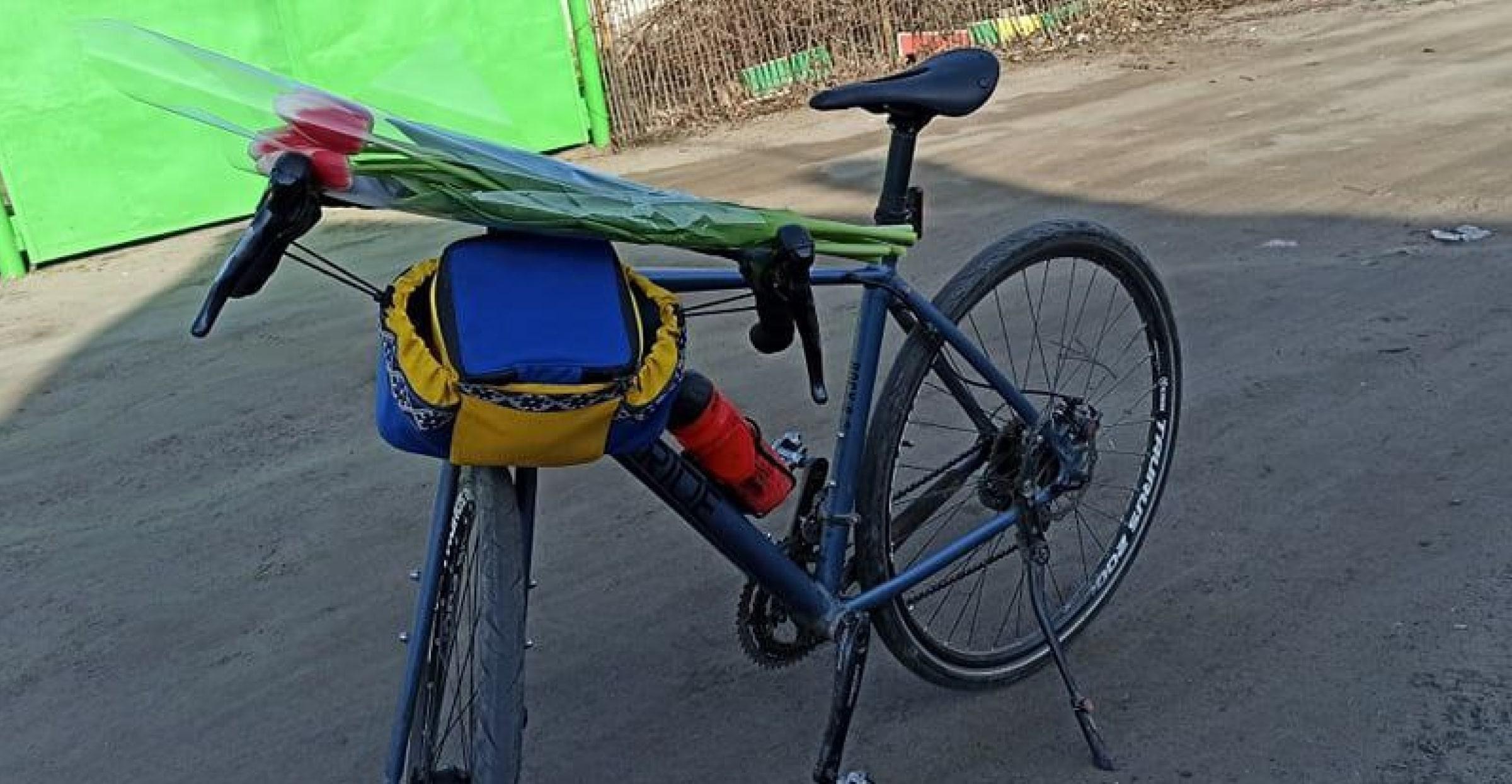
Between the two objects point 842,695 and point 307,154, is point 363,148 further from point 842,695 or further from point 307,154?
point 842,695

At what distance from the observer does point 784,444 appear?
2.71m

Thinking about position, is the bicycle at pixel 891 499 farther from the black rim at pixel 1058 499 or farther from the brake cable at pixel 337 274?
the brake cable at pixel 337 274

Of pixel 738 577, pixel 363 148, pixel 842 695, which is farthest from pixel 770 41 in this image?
pixel 363 148

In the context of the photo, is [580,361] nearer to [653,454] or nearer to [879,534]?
[653,454]

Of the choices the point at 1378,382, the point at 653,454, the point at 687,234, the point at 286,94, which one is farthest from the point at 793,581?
the point at 1378,382

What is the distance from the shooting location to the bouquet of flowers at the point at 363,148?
1.92 meters

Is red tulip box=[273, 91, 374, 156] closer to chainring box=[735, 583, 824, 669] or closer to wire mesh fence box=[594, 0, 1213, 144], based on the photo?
chainring box=[735, 583, 824, 669]

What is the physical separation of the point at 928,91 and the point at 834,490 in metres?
0.77

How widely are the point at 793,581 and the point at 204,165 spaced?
6785 millimetres

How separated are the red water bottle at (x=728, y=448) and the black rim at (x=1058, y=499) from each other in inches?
12.3

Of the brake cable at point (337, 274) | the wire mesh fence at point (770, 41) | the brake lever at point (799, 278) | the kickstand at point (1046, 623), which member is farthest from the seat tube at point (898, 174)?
the wire mesh fence at point (770, 41)

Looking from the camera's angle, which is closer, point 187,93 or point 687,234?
point 187,93

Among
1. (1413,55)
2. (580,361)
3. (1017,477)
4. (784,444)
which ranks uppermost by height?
(580,361)

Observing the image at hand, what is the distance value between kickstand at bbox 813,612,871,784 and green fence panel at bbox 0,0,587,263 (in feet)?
17.7
